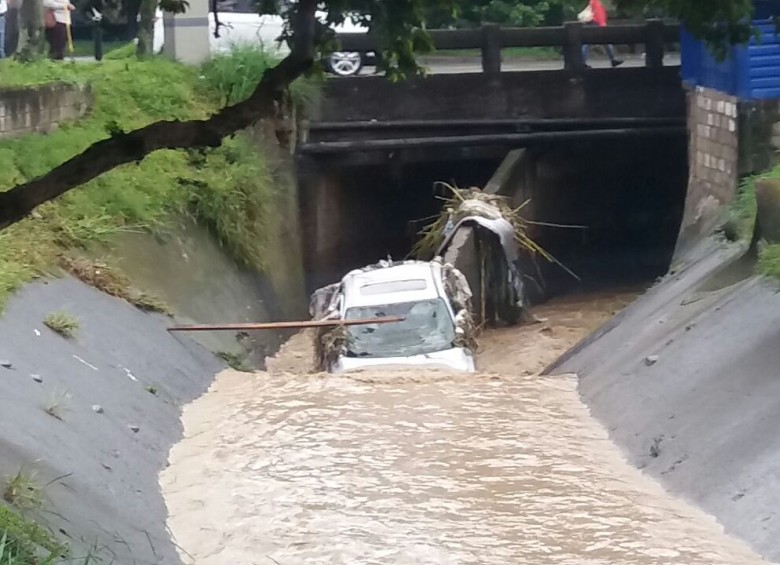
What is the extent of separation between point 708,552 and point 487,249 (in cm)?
1204

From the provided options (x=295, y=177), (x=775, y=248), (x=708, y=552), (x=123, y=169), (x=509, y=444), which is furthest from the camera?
(x=295, y=177)

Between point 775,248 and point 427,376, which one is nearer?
point 775,248

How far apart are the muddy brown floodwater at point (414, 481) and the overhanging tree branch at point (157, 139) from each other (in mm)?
3100

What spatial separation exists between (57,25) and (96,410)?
12748 millimetres

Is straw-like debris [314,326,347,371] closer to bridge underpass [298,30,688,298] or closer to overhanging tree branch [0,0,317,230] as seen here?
bridge underpass [298,30,688,298]

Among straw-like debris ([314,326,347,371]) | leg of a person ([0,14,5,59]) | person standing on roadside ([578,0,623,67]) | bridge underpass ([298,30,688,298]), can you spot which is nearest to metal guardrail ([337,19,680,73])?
bridge underpass ([298,30,688,298])

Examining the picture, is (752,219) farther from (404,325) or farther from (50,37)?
(50,37)

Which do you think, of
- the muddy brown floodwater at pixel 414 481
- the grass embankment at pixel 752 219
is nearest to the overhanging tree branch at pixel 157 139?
the muddy brown floodwater at pixel 414 481

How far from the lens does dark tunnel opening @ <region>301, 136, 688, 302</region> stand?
78.4 ft

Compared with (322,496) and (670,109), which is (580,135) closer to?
(670,109)

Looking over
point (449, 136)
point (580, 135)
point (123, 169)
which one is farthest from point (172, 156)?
point (580, 135)

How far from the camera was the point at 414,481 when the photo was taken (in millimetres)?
10141

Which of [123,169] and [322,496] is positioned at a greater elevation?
[123,169]

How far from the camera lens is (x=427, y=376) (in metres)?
Result: 13.8
